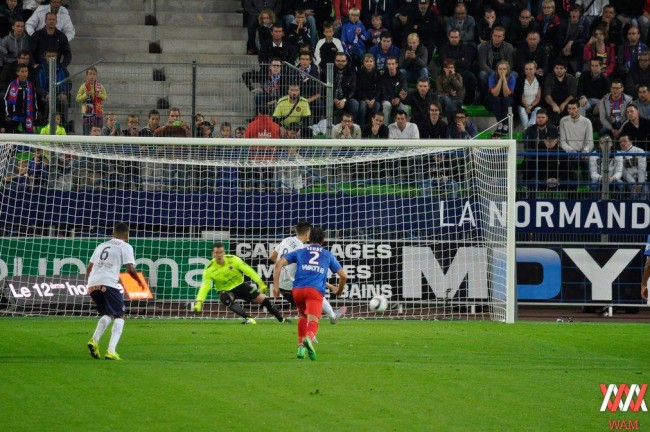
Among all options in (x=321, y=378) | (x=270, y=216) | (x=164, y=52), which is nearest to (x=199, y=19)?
(x=164, y=52)

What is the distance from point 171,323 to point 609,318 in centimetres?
783

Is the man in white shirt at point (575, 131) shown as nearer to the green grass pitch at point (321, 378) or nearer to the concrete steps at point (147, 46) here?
the green grass pitch at point (321, 378)

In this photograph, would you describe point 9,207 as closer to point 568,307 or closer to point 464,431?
point 568,307

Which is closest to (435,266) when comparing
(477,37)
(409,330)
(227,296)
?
(409,330)

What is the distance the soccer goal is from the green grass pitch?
5.76ft

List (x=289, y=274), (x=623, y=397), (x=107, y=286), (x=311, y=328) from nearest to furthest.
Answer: (x=623, y=397) < (x=311, y=328) < (x=107, y=286) < (x=289, y=274)

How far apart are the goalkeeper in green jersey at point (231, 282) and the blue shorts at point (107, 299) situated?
4817 millimetres

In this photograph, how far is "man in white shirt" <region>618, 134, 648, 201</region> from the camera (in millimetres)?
20734

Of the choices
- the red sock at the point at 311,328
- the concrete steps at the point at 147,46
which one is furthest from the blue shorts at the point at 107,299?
the concrete steps at the point at 147,46

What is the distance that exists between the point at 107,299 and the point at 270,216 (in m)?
6.84

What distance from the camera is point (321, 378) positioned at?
39.8ft

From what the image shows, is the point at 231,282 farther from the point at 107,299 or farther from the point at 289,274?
the point at 107,299

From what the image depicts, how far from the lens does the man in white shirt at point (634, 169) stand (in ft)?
68.0

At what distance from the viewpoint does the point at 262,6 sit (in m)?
24.5
